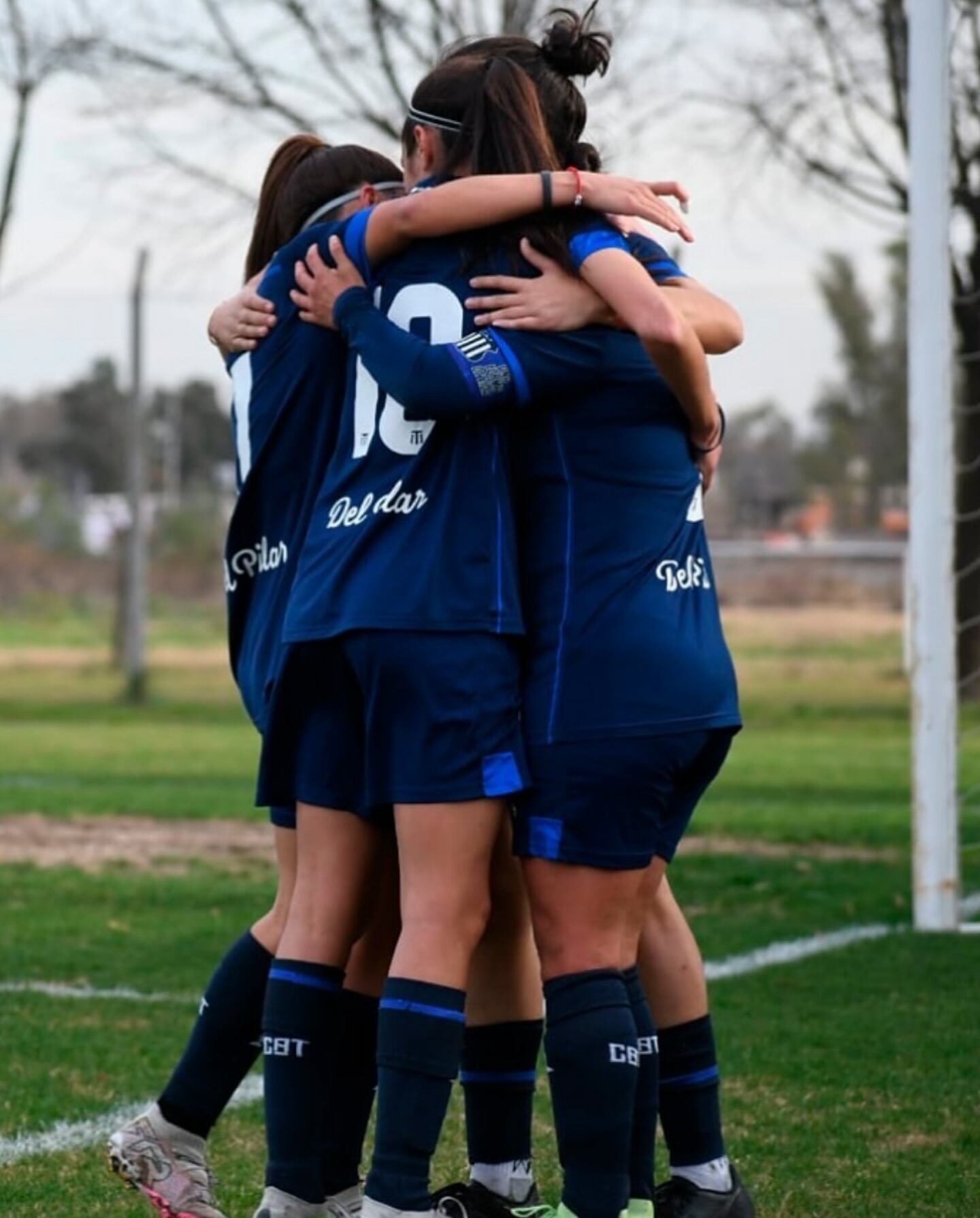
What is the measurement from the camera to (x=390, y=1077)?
3.37 metres

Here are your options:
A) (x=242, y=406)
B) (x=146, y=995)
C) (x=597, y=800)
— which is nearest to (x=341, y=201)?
(x=242, y=406)

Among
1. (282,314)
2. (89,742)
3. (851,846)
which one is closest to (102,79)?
(89,742)

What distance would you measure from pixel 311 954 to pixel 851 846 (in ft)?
22.3

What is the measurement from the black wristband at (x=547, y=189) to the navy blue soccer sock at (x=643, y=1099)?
1.23 metres

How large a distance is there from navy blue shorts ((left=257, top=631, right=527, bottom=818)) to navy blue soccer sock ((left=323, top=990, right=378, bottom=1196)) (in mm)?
471

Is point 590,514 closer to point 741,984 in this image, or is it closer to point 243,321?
point 243,321

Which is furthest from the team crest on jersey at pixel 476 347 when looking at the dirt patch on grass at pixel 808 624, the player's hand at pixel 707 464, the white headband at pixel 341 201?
the dirt patch on grass at pixel 808 624

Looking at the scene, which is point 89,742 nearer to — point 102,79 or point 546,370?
point 102,79

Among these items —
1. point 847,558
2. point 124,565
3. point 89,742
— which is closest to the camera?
point 89,742

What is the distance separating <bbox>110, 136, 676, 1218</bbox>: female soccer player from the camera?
3.71 m

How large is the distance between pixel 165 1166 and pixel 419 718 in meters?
1.02

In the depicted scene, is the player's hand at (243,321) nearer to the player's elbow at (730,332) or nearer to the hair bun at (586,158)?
the hair bun at (586,158)

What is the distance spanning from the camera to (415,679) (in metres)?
3.37

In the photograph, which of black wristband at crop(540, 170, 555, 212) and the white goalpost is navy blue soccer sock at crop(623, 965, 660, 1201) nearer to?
black wristband at crop(540, 170, 555, 212)
